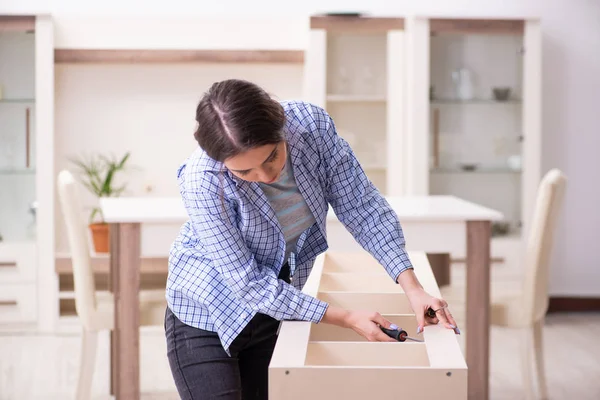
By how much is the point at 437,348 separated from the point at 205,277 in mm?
510

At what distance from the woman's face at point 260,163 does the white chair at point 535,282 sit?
65.6 inches

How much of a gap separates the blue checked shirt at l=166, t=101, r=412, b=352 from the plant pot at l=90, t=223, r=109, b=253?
277cm

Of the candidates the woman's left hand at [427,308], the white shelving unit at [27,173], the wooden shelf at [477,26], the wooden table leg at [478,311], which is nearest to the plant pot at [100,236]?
the white shelving unit at [27,173]

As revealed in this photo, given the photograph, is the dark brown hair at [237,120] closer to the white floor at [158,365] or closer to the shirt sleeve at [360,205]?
the shirt sleeve at [360,205]

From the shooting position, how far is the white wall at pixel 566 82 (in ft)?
16.0

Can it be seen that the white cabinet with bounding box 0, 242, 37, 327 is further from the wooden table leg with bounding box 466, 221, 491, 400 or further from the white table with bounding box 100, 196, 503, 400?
the wooden table leg with bounding box 466, 221, 491, 400

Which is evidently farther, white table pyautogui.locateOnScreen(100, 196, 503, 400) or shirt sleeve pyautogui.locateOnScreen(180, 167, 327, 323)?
white table pyautogui.locateOnScreen(100, 196, 503, 400)

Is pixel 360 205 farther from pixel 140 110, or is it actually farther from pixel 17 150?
pixel 140 110

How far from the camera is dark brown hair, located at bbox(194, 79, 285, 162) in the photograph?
1.46 metres

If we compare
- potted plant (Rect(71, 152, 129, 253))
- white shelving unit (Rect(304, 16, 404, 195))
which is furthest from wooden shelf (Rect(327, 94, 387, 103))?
potted plant (Rect(71, 152, 129, 253))

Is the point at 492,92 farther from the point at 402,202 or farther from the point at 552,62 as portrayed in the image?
the point at 402,202

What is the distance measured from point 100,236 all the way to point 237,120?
10.4 ft

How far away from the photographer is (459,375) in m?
1.24

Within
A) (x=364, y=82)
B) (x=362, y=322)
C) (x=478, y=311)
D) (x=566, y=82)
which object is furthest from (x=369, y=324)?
(x=566, y=82)
